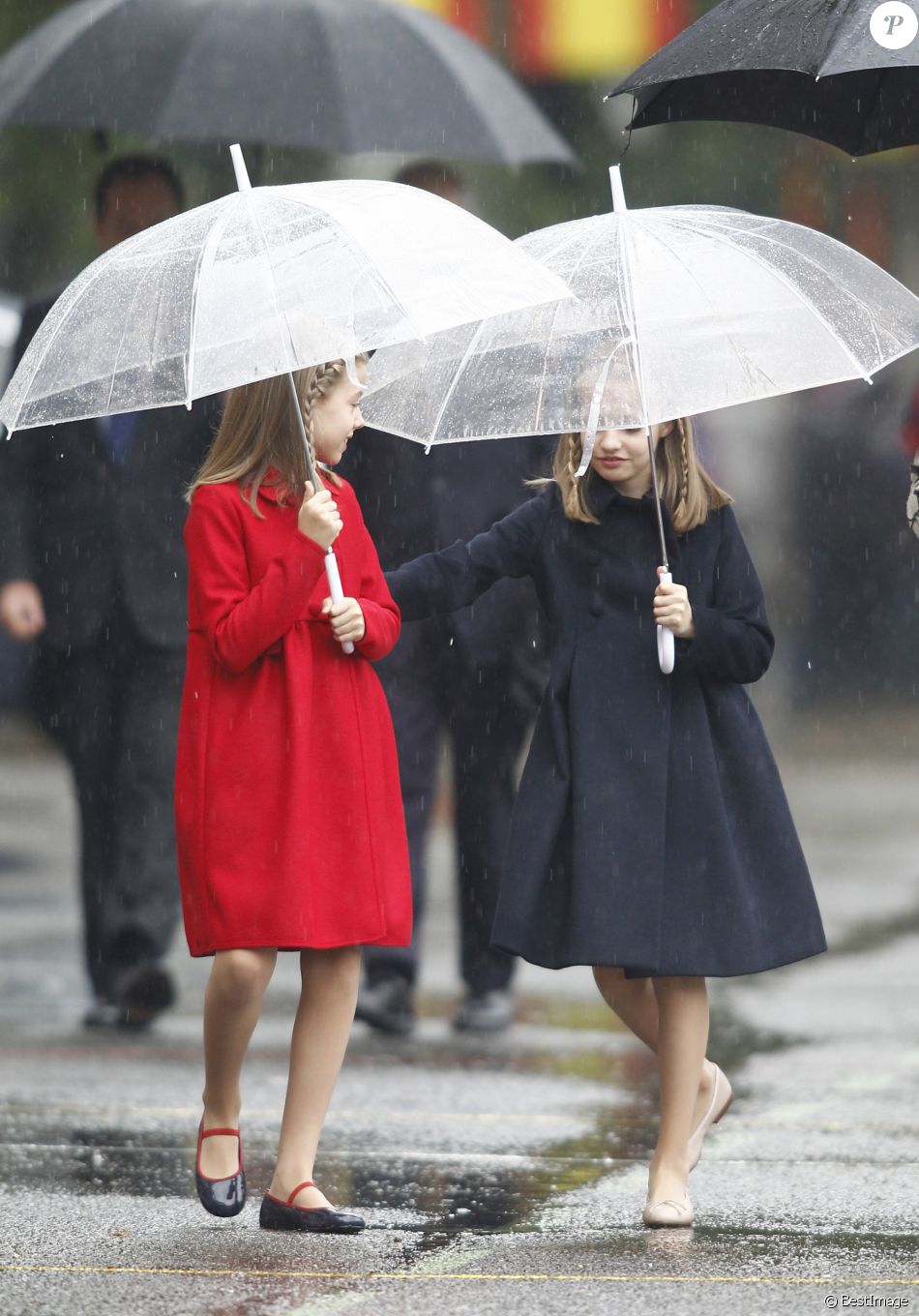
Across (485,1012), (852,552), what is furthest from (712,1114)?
(852,552)

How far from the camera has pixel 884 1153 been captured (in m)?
5.80

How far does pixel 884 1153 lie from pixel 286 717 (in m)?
1.83

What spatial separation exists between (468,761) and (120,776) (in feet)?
3.48

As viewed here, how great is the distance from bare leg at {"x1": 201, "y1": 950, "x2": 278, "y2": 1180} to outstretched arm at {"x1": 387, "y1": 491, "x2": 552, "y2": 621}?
855 millimetres

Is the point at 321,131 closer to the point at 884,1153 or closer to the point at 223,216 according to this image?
the point at 223,216

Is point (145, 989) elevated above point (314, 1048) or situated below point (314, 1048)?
below

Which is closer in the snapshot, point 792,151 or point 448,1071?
point 448,1071

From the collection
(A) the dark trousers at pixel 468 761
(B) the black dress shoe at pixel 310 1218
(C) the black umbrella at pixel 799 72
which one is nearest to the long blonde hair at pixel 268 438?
(C) the black umbrella at pixel 799 72

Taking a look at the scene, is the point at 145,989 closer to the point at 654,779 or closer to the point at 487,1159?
the point at 487,1159

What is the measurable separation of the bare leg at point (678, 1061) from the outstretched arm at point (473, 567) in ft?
3.04

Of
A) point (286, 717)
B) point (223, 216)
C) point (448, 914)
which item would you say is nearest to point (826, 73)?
point (223, 216)

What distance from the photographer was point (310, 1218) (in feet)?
16.4

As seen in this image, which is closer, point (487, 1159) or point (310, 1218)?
point (310, 1218)

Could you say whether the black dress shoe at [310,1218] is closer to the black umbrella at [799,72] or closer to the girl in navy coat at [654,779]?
the girl in navy coat at [654,779]
